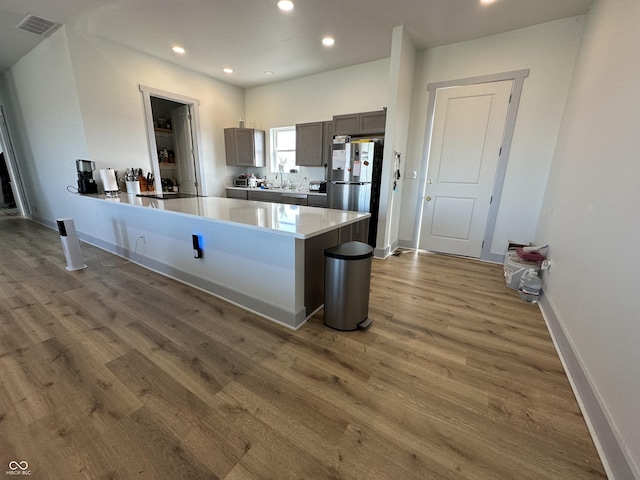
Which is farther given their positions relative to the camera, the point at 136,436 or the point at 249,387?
the point at 249,387

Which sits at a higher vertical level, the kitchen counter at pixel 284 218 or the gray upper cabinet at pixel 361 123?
the gray upper cabinet at pixel 361 123

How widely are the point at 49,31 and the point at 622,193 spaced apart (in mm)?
6005

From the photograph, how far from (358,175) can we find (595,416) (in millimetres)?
3114

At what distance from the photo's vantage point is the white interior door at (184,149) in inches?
190

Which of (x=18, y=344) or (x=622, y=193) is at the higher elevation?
(x=622, y=193)

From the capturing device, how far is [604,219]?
156cm

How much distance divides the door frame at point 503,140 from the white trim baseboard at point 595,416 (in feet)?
5.85

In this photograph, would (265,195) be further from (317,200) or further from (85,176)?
(85,176)

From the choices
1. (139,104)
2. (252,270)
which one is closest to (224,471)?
(252,270)

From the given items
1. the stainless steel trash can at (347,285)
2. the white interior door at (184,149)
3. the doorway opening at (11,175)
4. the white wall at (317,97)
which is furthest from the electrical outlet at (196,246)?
the doorway opening at (11,175)

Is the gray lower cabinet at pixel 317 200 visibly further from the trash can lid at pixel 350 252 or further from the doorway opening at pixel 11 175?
the doorway opening at pixel 11 175

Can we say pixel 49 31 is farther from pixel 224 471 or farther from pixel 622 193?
pixel 622 193

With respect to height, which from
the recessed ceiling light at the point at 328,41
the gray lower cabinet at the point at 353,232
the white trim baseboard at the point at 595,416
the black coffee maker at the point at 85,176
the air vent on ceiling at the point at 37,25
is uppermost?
the recessed ceiling light at the point at 328,41

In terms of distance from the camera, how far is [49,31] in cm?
324
